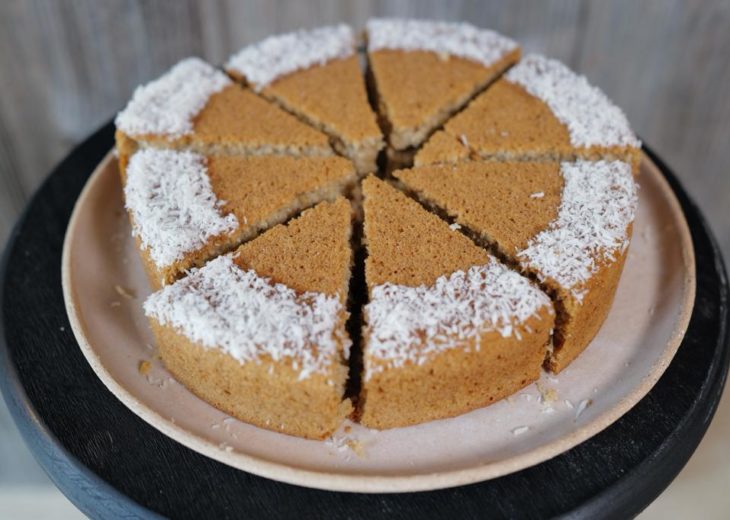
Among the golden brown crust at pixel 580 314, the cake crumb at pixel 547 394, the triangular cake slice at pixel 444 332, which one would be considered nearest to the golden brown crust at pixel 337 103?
the triangular cake slice at pixel 444 332

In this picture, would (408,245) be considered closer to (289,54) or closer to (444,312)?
(444,312)

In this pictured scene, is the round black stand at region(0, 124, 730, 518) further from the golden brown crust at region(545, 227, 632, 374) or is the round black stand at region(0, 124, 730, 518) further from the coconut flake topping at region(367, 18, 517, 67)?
the coconut flake topping at region(367, 18, 517, 67)

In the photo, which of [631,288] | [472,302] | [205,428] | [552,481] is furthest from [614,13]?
[205,428]

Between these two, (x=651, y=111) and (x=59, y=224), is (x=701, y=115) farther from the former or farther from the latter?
(x=59, y=224)

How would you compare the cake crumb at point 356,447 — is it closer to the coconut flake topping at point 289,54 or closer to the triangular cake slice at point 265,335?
the triangular cake slice at point 265,335

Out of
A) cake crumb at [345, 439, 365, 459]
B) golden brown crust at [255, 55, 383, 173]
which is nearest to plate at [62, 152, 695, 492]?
cake crumb at [345, 439, 365, 459]

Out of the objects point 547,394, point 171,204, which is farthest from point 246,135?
point 547,394
